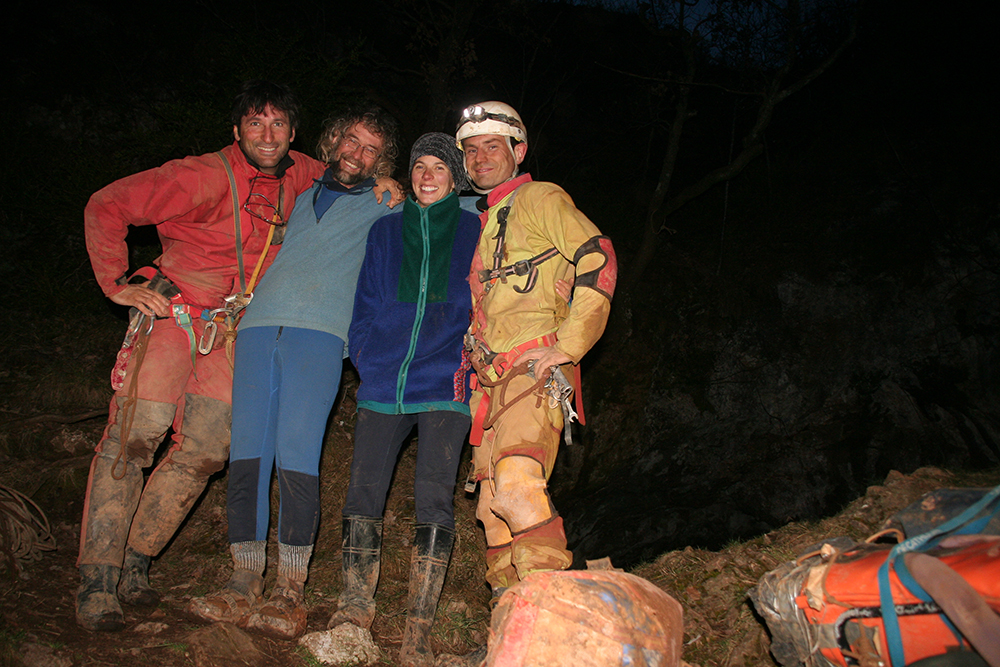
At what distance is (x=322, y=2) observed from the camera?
32.7 feet

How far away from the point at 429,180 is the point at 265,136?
0.95 meters

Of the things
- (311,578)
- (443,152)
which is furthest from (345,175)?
(311,578)

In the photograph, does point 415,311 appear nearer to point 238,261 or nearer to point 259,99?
point 238,261

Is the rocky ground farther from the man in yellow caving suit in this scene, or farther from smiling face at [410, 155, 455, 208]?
smiling face at [410, 155, 455, 208]

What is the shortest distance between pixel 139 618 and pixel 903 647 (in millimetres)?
3255

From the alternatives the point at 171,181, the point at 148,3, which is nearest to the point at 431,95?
the point at 148,3

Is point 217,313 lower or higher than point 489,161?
lower

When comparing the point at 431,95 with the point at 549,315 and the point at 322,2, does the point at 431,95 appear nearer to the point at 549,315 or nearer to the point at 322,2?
the point at 322,2

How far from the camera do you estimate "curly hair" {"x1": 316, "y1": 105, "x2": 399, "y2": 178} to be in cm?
325

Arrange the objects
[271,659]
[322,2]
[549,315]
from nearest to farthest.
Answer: [271,659] < [549,315] < [322,2]

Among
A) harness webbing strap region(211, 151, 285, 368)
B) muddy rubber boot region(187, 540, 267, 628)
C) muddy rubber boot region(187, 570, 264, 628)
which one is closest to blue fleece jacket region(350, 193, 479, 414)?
harness webbing strap region(211, 151, 285, 368)

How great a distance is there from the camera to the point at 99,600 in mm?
2715

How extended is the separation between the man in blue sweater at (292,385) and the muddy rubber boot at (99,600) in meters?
0.34

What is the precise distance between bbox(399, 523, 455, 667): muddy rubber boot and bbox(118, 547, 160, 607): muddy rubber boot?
1406mm
